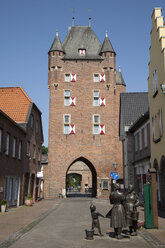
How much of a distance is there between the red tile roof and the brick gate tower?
1235 centimetres

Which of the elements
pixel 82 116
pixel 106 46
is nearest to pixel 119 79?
pixel 106 46

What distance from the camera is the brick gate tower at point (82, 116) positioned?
37.6 m

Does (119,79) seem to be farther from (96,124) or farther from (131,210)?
(131,210)

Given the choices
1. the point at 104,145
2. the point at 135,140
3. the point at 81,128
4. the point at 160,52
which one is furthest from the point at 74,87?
the point at 160,52

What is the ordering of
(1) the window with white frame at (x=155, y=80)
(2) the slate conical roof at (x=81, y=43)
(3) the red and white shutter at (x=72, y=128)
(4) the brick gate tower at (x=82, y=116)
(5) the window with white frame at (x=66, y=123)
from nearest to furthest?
(1) the window with white frame at (x=155, y=80) < (4) the brick gate tower at (x=82, y=116) < (3) the red and white shutter at (x=72, y=128) < (5) the window with white frame at (x=66, y=123) < (2) the slate conical roof at (x=81, y=43)

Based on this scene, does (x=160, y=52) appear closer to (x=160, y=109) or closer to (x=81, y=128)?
(x=160, y=109)

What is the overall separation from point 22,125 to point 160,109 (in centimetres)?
1197

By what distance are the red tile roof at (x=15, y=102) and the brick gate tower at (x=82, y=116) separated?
1235cm

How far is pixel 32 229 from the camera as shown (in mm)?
10680

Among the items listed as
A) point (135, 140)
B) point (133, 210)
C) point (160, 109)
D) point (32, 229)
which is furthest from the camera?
point (135, 140)

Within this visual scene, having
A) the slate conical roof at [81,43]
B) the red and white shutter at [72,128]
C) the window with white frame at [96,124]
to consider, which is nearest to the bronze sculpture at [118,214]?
the red and white shutter at [72,128]

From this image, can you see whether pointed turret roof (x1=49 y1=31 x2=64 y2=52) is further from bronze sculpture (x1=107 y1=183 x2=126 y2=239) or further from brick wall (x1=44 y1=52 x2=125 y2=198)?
bronze sculpture (x1=107 y1=183 x2=126 y2=239)

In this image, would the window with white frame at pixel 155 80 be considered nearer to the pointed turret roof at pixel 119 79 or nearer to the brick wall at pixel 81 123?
the brick wall at pixel 81 123

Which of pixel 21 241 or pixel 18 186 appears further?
pixel 18 186
